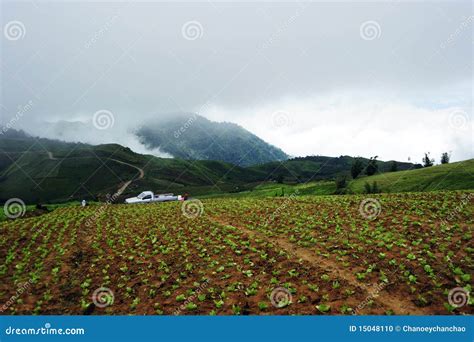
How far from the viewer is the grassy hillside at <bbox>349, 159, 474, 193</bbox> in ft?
187

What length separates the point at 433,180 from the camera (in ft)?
200

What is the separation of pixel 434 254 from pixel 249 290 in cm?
1022

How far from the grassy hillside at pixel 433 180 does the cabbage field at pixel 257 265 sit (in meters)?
32.9

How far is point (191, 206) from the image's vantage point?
4050 cm

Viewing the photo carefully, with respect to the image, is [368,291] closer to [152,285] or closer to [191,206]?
[152,285]
